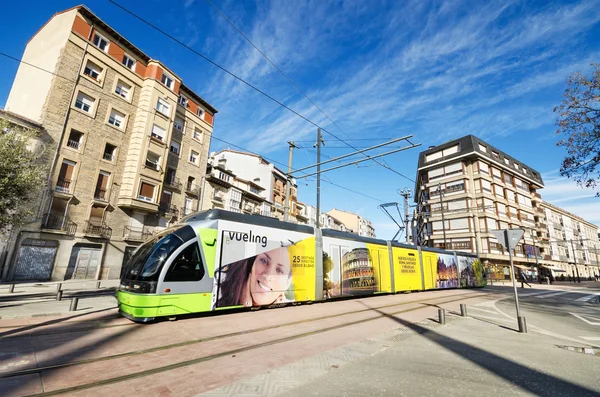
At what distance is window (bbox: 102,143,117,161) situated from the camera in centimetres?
2183

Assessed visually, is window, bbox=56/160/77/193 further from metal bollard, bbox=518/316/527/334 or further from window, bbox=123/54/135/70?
metal bollard, bbox=518/316/527/334

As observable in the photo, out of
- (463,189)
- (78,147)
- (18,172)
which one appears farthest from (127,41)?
(463,189)

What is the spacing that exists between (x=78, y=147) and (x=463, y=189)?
46.4 metres

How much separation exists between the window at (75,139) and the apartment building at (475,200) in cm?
3646

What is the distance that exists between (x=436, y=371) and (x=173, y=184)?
2657cm

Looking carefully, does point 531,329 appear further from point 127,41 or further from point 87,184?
point 127,41

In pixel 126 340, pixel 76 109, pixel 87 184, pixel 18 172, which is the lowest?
pixel 126 340

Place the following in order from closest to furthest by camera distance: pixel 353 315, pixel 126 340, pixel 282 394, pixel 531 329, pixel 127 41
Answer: pixel 282 394 → pixel 126 340 → pixel 531 329 → pixel 353 315 → pixel 127 41

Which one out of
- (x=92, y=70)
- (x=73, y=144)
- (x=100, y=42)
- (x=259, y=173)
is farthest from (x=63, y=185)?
(x=259, y=173)

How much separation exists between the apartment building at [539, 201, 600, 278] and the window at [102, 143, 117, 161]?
6762 cm

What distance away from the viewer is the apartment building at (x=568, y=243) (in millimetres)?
53625

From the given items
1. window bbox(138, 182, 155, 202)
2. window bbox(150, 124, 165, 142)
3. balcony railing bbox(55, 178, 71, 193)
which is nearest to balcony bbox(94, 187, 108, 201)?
balcony railing bbox(55, 178, 71, 193)

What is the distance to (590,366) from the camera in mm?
4504

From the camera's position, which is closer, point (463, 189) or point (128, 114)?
point (128, 114)
